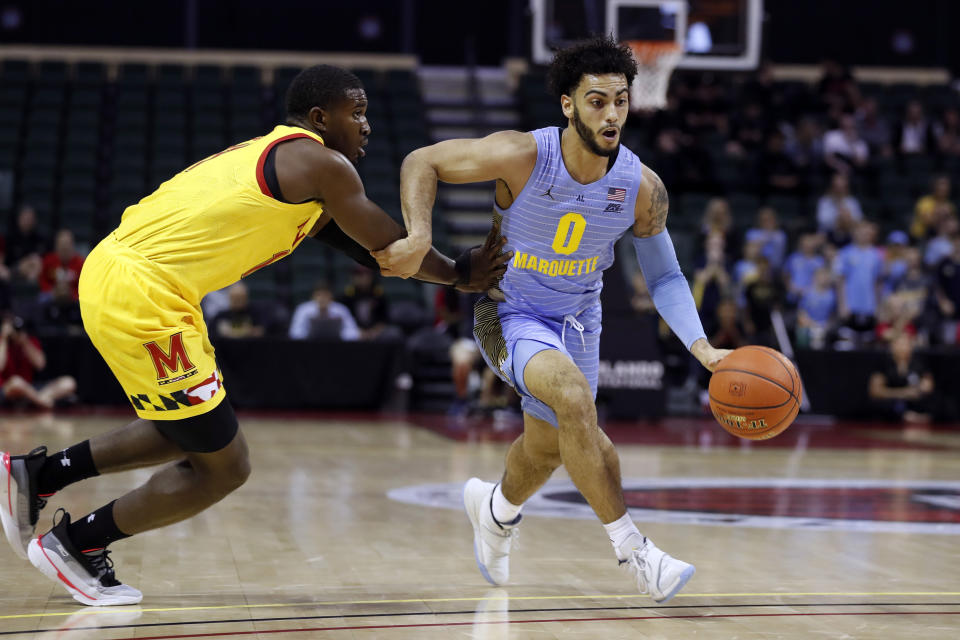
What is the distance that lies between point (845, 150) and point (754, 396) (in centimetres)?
1312

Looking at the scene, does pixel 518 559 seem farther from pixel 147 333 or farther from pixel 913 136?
pixel 913 136

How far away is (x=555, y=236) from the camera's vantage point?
13.9 feet

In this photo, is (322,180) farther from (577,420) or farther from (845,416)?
(845,416)

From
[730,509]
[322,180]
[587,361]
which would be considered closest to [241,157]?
[322,180]

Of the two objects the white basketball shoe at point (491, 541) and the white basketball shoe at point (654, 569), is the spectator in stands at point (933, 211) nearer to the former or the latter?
the white basketball shoe at point (491, 541)

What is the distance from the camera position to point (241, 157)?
147 inches

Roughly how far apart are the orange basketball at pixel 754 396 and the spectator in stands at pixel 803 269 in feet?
31.0

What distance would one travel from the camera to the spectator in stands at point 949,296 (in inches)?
520

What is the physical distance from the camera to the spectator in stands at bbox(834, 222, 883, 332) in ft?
42.6

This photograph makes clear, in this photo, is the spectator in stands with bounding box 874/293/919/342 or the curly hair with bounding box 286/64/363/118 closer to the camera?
the curly hair with bounding box 286/64/363/118

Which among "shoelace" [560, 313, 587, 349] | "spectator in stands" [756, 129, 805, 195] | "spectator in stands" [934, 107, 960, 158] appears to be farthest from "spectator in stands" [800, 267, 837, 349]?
"shoelace" [560, 313, 587, 349]

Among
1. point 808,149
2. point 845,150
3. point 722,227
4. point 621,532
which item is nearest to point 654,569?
point 621,532

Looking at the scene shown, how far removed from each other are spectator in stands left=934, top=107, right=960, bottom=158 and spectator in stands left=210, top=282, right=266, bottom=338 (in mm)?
10274

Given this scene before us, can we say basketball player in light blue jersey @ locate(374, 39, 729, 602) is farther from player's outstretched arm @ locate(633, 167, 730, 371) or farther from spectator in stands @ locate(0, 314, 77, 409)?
spectator in stands @ locate(0, 314, 77, 409)
